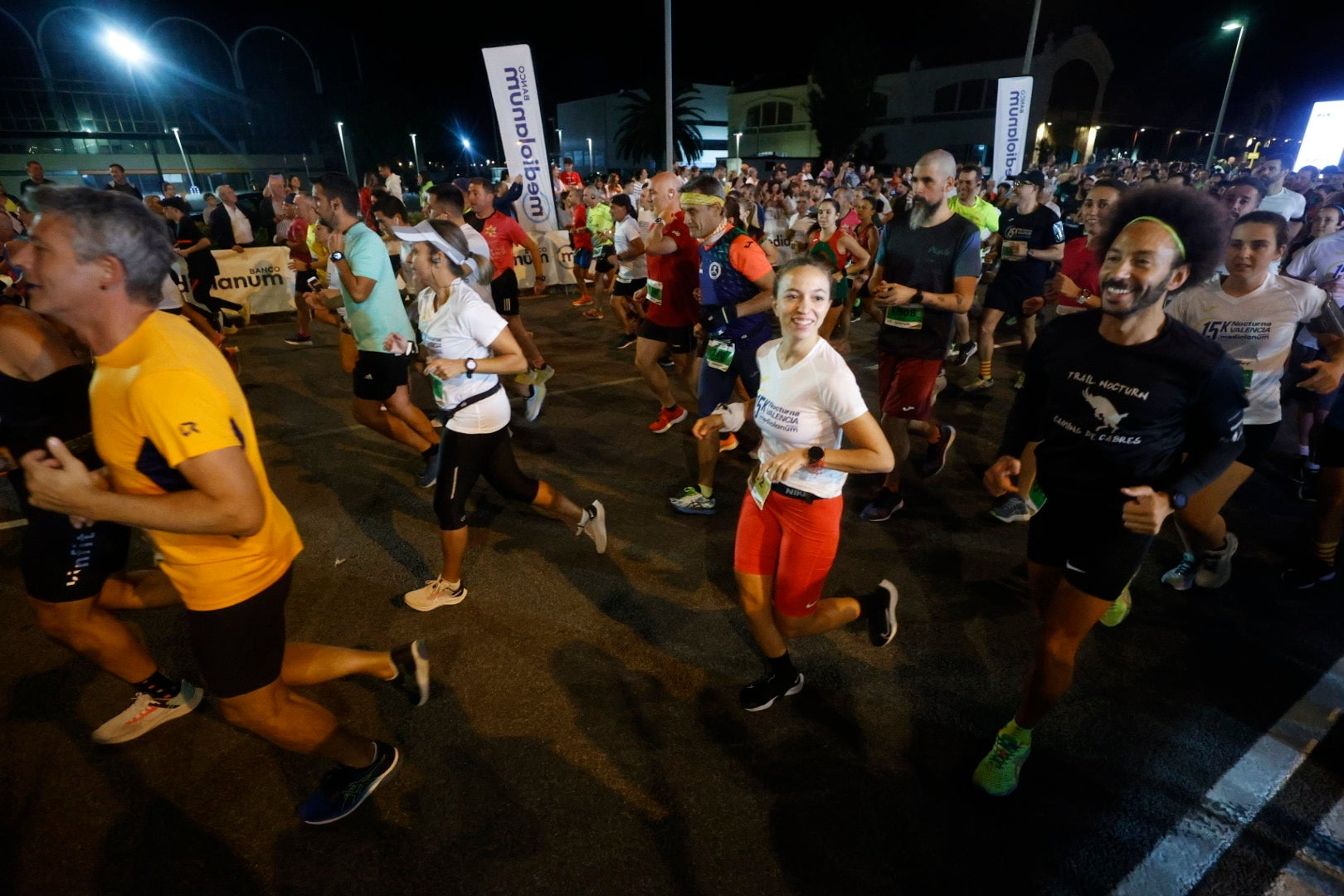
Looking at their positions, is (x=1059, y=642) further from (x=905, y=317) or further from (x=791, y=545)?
(x=905, y=317)

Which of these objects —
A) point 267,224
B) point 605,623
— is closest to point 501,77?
point 267,224

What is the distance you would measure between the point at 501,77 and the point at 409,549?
9.98m

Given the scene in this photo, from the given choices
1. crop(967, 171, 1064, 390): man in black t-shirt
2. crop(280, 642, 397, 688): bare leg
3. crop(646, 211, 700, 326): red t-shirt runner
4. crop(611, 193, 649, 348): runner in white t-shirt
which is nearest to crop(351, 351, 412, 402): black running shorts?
crop(646, 211, 700, 326): red t-shirt runner

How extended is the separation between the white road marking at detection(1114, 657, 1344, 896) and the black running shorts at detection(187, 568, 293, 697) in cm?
303

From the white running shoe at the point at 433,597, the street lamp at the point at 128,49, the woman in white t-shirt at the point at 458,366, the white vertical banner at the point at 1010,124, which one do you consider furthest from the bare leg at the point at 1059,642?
the street lamp at the point at 128,49

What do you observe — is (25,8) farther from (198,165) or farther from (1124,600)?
(1124,600)

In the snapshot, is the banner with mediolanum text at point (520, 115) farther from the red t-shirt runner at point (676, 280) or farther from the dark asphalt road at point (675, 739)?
the dark asphalt road at point (675, 739)

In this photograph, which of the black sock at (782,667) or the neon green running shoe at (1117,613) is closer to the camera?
the black sock at (782,667)

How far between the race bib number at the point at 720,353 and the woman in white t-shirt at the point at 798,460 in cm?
148

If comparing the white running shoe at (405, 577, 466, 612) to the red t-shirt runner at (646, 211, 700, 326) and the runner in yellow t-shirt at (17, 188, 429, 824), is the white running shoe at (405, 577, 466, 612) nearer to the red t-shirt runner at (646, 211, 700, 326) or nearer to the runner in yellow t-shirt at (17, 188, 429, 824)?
the runner in yellow t-shirt at (17, 188, 429, 824)

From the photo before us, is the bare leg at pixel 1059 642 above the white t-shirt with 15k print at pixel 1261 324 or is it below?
below

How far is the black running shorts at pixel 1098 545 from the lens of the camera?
2297 millimetres

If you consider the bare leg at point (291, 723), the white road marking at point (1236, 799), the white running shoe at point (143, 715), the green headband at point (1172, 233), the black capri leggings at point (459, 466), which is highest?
the green headband at point (1172, 233)

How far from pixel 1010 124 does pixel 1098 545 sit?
13.0 meters
